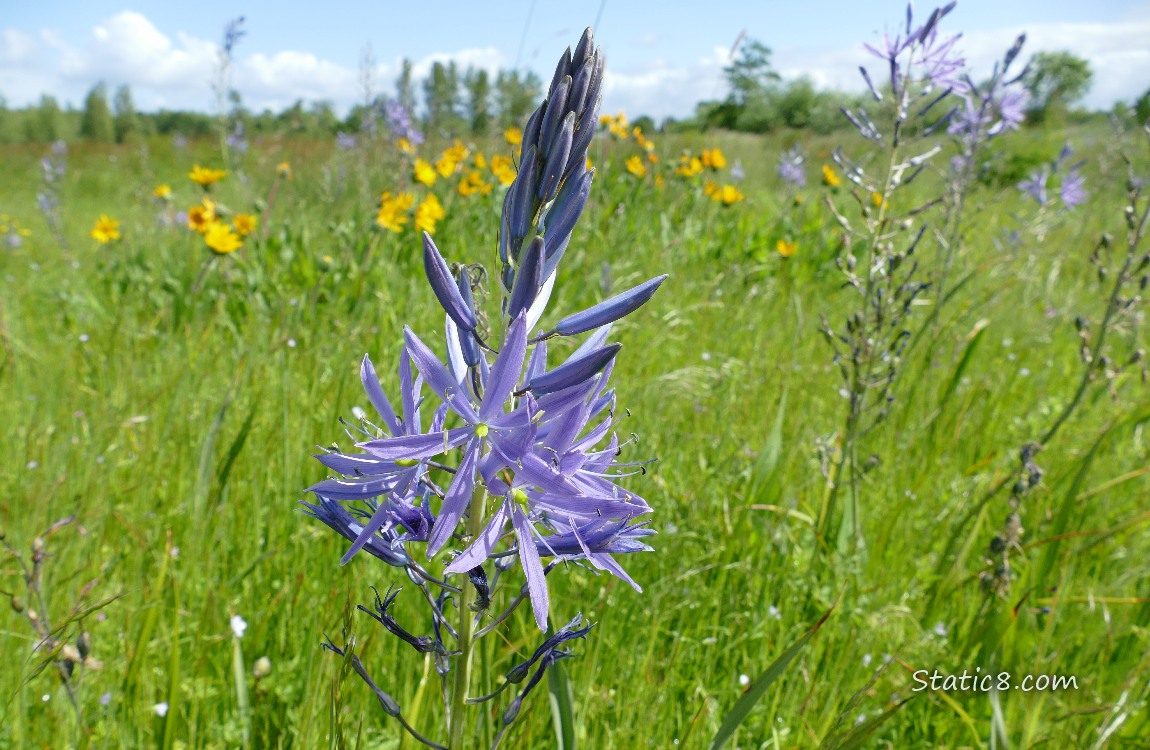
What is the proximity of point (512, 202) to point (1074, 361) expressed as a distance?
5.34 m

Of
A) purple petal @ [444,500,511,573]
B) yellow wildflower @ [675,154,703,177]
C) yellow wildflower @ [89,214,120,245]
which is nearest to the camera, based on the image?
purple petal @ [444,500,511,573]

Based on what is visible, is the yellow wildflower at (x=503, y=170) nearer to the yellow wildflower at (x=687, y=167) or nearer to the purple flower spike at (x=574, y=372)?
the yellow wildflower at (x=687, y=167)

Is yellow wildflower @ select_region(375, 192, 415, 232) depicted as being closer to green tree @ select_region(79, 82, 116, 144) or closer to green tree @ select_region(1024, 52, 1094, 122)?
green tree @ select_region(1024, 52, 1094, 122)

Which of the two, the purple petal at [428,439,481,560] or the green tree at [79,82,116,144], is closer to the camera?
the purple petal at [428,439,481,560]

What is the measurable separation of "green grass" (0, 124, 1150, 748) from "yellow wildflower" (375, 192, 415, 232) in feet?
1.32

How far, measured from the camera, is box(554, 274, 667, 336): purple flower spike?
1.13m

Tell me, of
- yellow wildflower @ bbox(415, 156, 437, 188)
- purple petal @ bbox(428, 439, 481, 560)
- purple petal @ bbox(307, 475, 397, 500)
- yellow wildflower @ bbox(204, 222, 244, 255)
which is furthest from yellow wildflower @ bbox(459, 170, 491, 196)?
purple petal @ bbox(428, 439, 481, 560)

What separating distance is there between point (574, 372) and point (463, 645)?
56cm

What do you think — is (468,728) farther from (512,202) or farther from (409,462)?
(512,202)

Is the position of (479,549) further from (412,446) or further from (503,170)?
(503,170)

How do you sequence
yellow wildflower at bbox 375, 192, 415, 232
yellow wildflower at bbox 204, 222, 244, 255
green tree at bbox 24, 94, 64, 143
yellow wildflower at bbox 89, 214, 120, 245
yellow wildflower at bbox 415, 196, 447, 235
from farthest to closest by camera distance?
green tree at bbox 24, 94, 64, 143 < yellow wildflower at bbox 89, 214, 120, 245 < yellow wildflower at bbox 415, 196, 447, 235 < yellow wildflower at bbox 375, 192, 415, 232 < yellow wildflower at bbox 204, 222, 244, 255

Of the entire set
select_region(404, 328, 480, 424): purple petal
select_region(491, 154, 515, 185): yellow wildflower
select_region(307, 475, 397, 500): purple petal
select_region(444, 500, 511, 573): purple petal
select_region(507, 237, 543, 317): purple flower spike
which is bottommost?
select_region(444, 500, 511, 573): purple petal

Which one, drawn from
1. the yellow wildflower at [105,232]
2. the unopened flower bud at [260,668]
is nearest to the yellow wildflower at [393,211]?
the yellow wildflower at [105,232]

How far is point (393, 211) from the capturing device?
4824 mm
